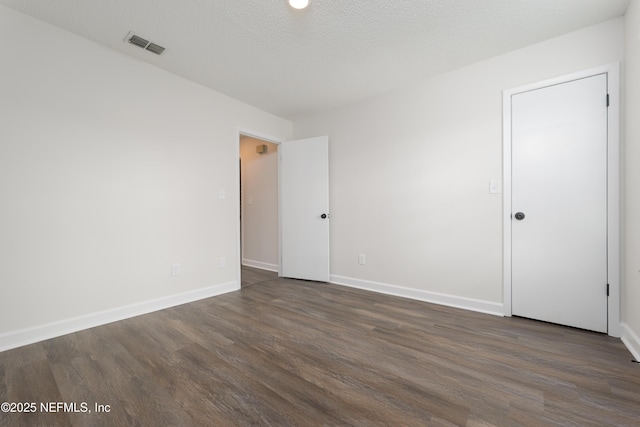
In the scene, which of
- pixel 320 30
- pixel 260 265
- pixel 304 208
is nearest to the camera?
pixel 320 30

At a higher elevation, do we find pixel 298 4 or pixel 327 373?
pixel 298 4

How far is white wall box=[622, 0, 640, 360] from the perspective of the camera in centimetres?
171

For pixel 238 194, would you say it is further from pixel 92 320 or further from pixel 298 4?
pixel 298 4

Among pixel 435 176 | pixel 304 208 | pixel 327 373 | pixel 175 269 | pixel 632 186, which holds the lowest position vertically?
pixel 327 373

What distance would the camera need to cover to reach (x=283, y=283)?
3.63 metres

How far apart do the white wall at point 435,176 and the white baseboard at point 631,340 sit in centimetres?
76

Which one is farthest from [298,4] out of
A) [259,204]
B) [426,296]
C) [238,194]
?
[259,204]

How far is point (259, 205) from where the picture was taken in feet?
15.1

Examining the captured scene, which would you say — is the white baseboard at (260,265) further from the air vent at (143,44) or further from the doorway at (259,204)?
the air vent at (143,44)

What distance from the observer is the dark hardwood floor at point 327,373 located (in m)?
1.23

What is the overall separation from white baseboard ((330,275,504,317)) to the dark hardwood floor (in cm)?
11

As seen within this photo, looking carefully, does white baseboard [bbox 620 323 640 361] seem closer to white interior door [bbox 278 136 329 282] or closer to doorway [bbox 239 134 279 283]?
white interior door [bbox 278 136 329 282]

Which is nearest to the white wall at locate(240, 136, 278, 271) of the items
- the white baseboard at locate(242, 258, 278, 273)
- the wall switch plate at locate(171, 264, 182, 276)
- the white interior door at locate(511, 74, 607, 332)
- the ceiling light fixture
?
the white baseboard at locate(242, 258, 278, 273)

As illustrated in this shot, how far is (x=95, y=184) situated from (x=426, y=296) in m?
3.44
